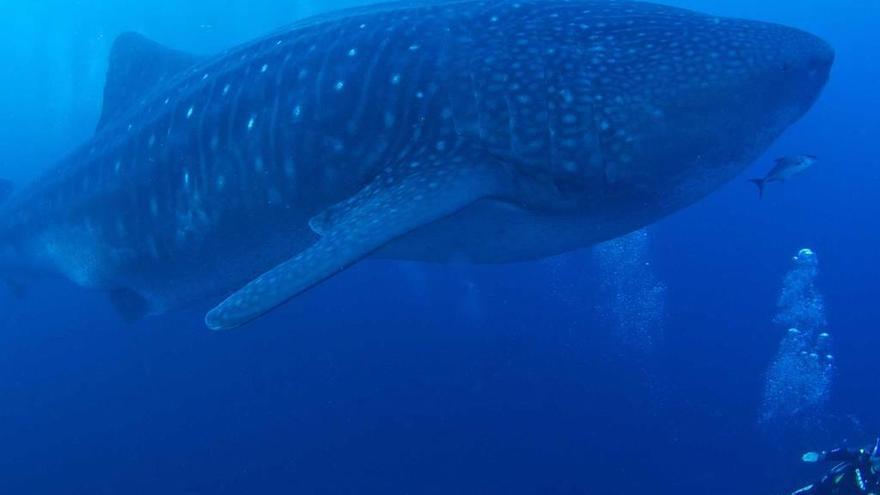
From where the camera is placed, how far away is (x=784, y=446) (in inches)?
407

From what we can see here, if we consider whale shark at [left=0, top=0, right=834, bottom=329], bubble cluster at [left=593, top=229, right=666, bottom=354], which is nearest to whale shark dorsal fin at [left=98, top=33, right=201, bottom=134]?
whale shark at [left=0, top=0, right=834, bottom=329]

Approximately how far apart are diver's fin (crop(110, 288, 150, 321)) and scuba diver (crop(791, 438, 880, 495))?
603 centimetres

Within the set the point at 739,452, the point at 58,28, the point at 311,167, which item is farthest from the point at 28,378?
the point at 58,28

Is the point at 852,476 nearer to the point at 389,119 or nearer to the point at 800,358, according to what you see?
the point at 389,119

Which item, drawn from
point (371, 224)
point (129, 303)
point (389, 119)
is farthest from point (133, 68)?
point (371, 224)

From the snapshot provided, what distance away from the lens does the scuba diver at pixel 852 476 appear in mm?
5578

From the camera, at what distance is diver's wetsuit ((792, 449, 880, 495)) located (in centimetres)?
558

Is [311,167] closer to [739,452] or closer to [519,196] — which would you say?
[519,196]

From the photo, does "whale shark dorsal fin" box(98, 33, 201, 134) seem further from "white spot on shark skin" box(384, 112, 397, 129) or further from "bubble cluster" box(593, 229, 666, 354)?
"bubble cluster" box(593, 229, 666, 354)

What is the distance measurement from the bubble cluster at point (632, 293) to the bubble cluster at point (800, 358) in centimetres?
209

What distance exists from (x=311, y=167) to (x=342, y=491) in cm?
473

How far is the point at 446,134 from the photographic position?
325 cm

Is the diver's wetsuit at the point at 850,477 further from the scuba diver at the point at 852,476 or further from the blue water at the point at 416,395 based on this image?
the blue water at the point at 416,395

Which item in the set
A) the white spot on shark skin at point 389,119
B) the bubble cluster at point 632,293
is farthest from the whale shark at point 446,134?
the bubble cluster at point 632,293
